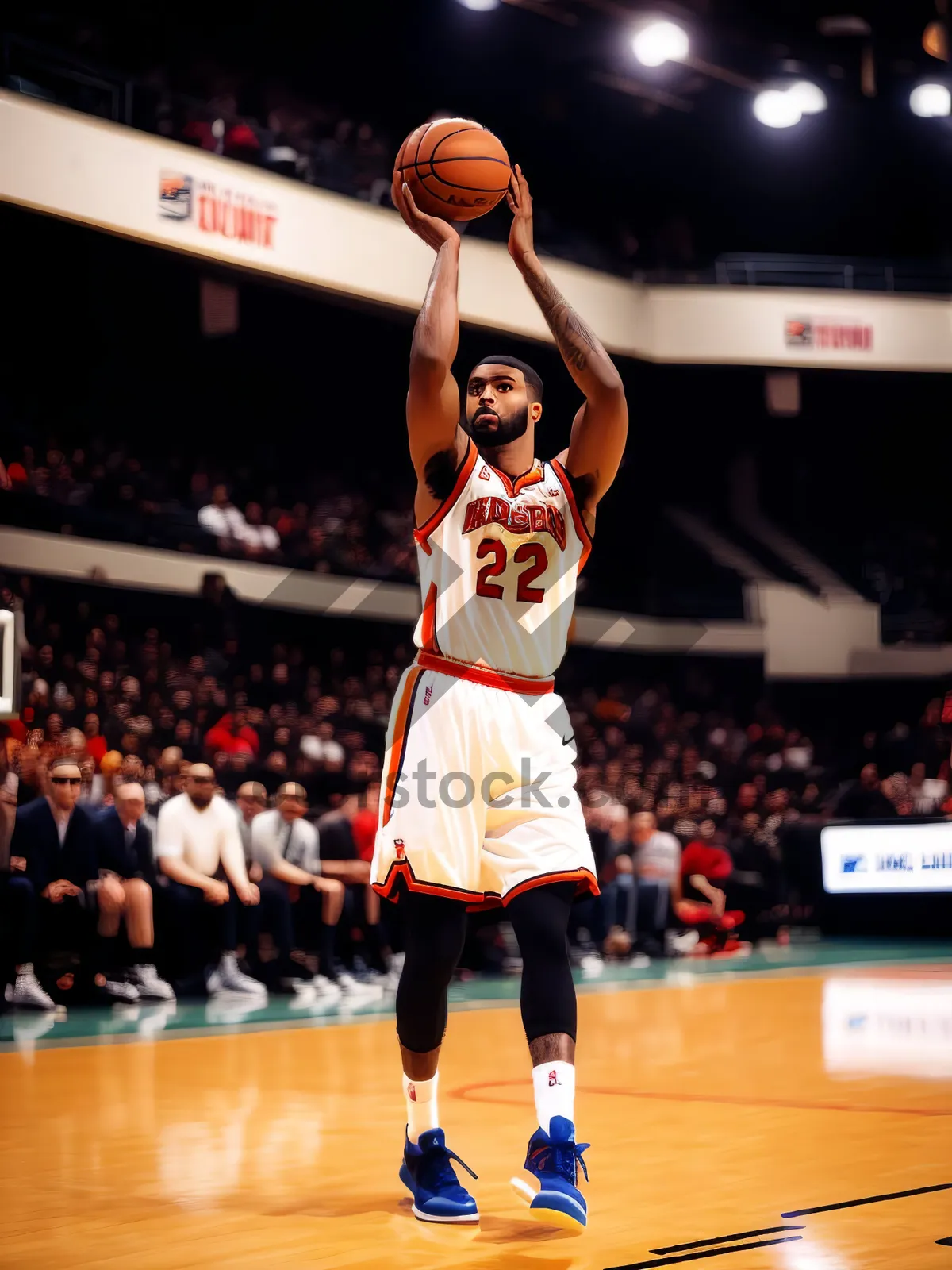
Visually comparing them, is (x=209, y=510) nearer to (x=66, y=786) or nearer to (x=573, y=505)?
(x=66, y=786)

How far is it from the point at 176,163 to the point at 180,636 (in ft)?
16.9

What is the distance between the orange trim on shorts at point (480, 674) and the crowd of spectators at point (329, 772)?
582 centimetres

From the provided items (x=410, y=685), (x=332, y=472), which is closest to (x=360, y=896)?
(x=410, y=685)

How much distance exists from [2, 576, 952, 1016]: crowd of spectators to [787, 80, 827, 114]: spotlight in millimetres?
8362

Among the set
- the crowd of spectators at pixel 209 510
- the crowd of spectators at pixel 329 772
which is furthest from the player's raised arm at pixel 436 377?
the crowd of spectators at pixel 209 510

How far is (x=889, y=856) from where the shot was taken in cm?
1543

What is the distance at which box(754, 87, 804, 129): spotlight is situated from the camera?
68.9ft

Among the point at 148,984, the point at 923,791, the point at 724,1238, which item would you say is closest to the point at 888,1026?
the point at 148,984

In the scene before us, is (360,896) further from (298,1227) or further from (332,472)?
(332,472)

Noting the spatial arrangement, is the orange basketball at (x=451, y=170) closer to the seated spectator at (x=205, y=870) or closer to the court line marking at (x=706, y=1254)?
the court line marking at (x=706, y=1254)

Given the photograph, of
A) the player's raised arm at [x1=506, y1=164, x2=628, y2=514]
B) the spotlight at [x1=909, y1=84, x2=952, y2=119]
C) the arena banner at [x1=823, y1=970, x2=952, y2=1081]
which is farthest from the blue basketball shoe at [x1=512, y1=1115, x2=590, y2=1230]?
the spotlight at [x1=909, y1=84, x2=952, y2=119]

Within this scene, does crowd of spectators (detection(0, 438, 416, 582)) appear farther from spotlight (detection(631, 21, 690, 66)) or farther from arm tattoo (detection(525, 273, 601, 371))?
arm tattoo (detection(525, 273, 601, 371))

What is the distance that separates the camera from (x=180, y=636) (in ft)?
59.0

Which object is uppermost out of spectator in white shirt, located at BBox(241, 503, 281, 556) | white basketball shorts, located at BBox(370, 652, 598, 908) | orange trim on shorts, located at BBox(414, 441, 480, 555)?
spectator in white shirt, located at BBox(241, 503, 281, 556)
